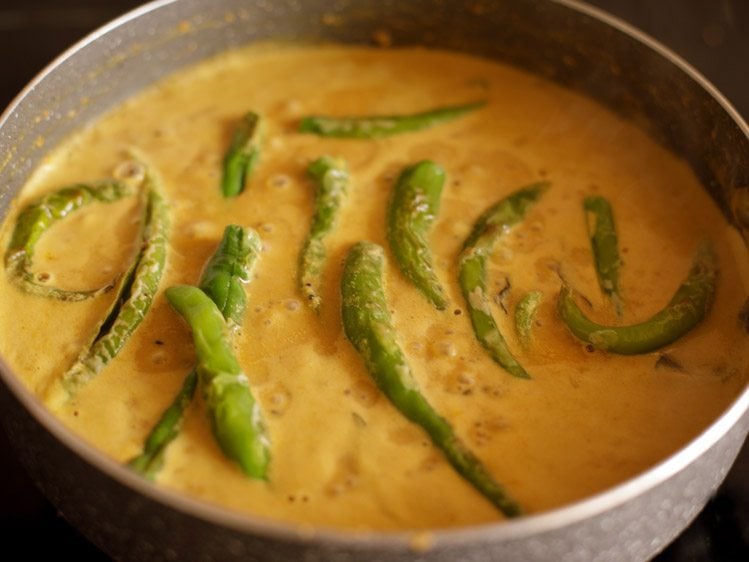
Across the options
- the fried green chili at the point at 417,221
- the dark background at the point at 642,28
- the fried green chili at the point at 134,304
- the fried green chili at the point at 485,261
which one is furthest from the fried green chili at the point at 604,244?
the fried green chili at the point at 134,304

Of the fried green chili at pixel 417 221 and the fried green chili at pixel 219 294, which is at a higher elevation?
the fried green chili at pixel 417 221

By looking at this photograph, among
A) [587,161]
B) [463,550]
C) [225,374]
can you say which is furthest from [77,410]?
[587,161]

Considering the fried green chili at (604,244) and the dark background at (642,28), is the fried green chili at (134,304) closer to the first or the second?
the dark background at (642,28)

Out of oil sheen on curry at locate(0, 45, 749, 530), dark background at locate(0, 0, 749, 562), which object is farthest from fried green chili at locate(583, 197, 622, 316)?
dark background at locate(0, 0, 749, 562)

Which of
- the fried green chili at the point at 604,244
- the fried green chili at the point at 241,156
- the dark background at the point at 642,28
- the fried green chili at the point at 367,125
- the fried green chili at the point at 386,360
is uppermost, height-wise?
the dark background at the point at 642,28

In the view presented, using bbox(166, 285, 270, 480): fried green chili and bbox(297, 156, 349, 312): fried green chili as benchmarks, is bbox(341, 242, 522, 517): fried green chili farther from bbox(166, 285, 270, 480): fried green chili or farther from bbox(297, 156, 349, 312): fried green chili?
bbox(166, 285, 270, 480): fried green chili

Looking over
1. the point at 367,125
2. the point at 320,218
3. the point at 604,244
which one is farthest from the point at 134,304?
the point at 604,244
